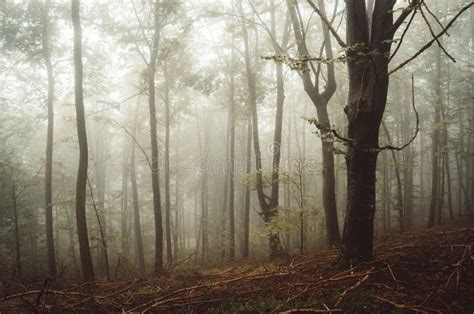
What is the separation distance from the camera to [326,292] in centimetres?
400

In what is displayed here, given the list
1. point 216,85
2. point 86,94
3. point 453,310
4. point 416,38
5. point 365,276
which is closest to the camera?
point 453,310

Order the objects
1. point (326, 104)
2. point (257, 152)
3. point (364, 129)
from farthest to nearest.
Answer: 1. point (257, 152)
2. point (326, 104)
3. point (364, 129)

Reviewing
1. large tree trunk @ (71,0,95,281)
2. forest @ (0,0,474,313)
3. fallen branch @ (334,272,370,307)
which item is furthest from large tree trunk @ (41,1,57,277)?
fallen branch @ (334,272,370,307)

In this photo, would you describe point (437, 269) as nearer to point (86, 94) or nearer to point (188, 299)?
point (188, 299)

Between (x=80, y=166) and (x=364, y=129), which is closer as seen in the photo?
(x=364, y=129)

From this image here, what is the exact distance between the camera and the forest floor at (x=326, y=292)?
3402mm

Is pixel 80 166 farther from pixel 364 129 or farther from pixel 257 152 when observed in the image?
pixel 364 129

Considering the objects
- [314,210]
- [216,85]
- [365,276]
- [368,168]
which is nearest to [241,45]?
[216,85]

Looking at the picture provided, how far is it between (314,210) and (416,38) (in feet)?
53.2

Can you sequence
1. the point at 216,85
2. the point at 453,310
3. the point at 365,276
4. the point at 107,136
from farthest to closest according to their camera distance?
the point at 107,136 < the point at 216,85 < the point at 365,276 < the point at 453,310

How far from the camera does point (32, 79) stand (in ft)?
50.3

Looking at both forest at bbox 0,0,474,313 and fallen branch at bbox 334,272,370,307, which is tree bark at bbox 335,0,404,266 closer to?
forest at bbox 0,0,474,313

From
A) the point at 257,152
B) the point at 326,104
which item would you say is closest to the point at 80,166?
the point at 257,152

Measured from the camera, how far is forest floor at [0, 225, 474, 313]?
11.2ft
